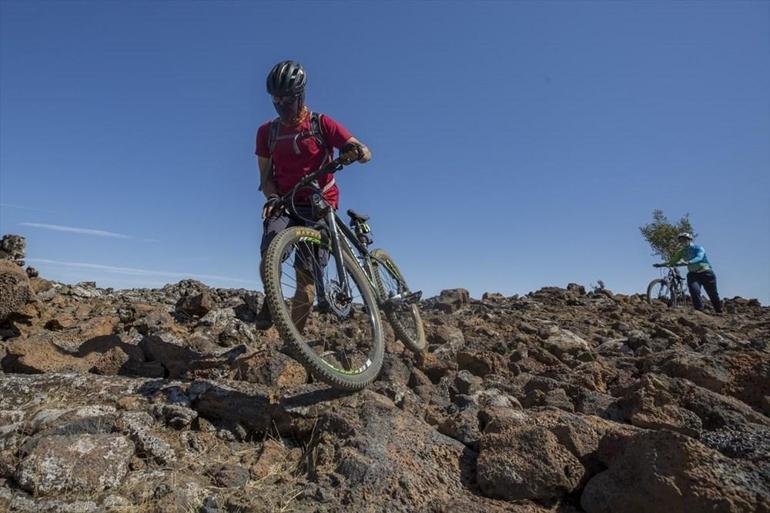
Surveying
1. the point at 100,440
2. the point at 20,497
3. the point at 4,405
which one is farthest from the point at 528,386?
the point at 4,405

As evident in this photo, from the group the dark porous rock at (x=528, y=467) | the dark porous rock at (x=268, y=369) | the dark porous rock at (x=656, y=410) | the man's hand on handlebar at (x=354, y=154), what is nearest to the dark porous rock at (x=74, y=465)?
the dark porous rock at (x=268, y=369)

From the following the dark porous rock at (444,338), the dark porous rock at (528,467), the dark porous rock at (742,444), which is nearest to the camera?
the dark porous rock at (742,444)

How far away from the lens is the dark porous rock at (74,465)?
7.97 ft

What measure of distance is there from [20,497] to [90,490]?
0.97ft

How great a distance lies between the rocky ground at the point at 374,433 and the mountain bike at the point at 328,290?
0.26 m

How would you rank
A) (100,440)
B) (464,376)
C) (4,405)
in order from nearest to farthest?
(100,440) < (4,405) < (464,376)

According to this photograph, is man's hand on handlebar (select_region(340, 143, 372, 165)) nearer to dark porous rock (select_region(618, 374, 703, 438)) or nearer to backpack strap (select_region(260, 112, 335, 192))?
backpack strap (select_region(260, 112, 335, 192))

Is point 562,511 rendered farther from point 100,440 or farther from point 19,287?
point 19,287

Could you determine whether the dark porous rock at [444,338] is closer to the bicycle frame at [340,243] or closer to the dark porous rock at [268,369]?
the bicycle frame at [340,243]

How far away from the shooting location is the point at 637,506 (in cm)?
226

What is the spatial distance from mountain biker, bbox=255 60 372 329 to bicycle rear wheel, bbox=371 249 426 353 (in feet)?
3.82

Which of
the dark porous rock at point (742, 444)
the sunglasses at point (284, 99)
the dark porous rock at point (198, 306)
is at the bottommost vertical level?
the dark porous rock at point (742, 444)

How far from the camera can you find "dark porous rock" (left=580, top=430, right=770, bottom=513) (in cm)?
210

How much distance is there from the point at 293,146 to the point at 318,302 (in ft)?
4.74
